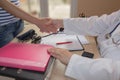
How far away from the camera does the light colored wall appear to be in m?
2.08

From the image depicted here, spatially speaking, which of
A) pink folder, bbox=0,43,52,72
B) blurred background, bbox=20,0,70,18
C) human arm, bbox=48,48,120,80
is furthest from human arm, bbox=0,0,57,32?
blurred background, bbox=20,0,70,18

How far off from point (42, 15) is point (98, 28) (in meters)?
1.18

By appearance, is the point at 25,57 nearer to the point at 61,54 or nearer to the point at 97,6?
the point at 61,54

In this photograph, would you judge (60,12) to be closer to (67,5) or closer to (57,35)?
(67,5)

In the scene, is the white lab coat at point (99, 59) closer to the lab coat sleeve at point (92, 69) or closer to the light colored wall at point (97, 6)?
the lab coat sleeve at point (92, 69)

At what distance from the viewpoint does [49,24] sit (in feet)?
4.04

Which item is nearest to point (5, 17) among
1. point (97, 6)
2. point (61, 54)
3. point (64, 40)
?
point (64, 40)

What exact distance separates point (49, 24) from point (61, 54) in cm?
44

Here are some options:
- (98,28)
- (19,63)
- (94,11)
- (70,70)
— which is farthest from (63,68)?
(94,11)

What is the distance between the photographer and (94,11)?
7.05 feet

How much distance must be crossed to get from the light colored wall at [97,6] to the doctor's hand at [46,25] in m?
0.98

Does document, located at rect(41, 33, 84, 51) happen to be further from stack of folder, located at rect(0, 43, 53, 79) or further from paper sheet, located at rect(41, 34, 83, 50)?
stack of folder, located at rect(0, 43, 53, 79)

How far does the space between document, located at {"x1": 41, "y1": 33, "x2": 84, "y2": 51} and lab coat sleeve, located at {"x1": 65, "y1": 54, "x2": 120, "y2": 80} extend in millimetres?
266

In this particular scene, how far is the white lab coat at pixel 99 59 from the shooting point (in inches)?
29.3
